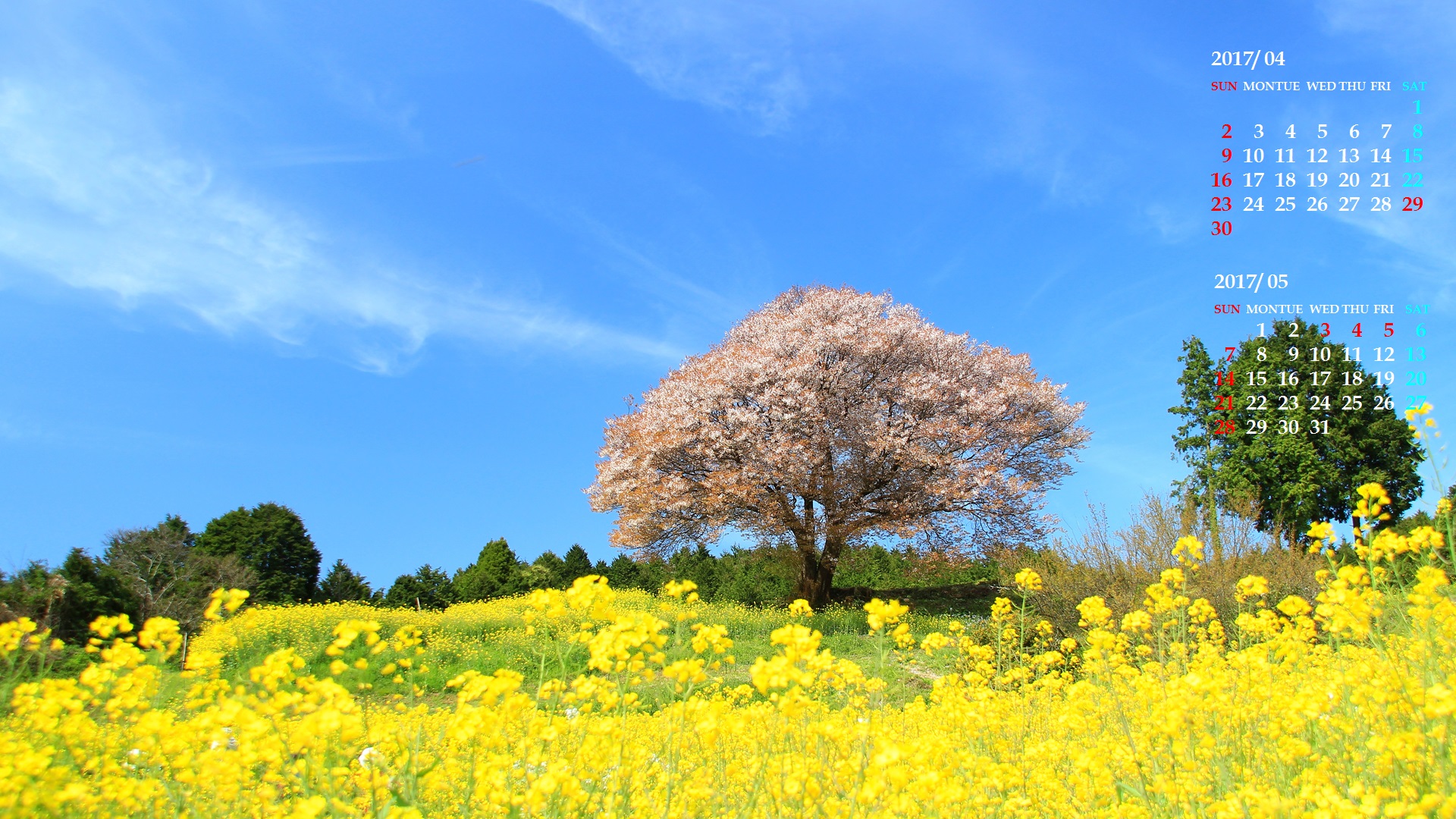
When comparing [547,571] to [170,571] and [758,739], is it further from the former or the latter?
[758,739]

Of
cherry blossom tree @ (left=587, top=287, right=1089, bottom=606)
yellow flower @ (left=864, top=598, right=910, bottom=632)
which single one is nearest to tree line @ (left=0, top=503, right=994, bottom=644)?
cherry blossom tree @ (left=587, top=287, right=1089, bottom=606)

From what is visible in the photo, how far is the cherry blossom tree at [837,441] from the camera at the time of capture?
1510 cm

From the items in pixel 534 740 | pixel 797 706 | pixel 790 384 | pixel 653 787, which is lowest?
pixel 653 787

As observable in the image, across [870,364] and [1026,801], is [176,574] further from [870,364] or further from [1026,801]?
[1026,801]

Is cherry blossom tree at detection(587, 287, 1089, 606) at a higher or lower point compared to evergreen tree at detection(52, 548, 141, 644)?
higher

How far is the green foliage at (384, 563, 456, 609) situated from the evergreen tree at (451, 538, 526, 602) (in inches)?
15.5

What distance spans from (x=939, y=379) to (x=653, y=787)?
1363cm

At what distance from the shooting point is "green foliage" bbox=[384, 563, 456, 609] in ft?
60.3

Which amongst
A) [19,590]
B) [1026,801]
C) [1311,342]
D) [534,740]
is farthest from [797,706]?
[1311,342]

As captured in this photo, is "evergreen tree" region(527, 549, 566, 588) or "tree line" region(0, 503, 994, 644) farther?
"evergreen tree" region(527, 549, 566, 588)

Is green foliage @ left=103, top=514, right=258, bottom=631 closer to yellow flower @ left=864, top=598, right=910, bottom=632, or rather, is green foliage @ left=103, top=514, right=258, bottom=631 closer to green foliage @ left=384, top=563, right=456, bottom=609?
green foliage @ left=384, top=563, right=456, bottom=609

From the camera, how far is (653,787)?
3191 millimetres

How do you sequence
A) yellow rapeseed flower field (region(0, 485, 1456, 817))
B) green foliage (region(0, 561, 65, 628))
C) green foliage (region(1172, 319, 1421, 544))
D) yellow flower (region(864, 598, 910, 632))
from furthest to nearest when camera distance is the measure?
green foliage (region(1172, 319, 1421, 544)), green foliage (region(0, 561, 65, 628)), yellow flower (region(864, 598, 910, 632)), yellow rapeseed flower field (region(0, 485, 1456, 817))

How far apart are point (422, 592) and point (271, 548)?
3.70 meters
